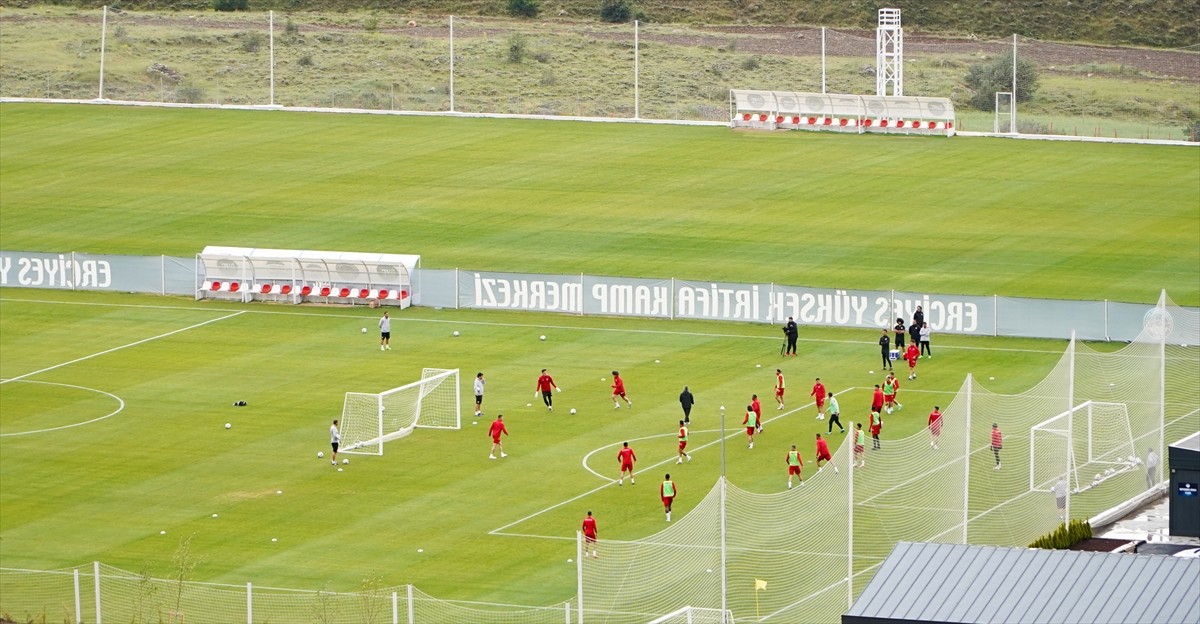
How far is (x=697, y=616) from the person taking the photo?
40562mm

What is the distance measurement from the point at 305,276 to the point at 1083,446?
32.7m

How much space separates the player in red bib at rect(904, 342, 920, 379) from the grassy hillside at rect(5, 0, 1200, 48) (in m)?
60.9

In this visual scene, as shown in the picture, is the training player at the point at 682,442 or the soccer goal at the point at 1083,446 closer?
the soccer goal at the point at 1083,446

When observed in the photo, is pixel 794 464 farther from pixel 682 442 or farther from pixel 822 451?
pixel 682 442

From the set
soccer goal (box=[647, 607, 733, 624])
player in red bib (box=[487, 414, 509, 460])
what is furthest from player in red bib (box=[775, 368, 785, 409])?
soccer goal (box=[647, 607, 733, 624])

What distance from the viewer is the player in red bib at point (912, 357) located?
6284 centimetres

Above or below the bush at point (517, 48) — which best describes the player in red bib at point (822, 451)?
below

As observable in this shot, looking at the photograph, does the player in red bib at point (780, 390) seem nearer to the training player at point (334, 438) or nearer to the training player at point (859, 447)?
the training player at point (859, 447)

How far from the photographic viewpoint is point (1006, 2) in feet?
416

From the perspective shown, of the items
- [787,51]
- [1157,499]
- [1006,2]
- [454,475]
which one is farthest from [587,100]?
[1157,499]

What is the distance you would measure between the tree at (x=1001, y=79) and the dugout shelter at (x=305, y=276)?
3770cm

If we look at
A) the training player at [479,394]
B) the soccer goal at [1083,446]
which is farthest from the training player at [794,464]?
the training player at [479,394]

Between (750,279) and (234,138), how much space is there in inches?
1302

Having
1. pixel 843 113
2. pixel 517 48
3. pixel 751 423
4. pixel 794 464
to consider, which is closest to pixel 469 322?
pixel 751 423
